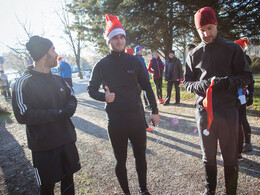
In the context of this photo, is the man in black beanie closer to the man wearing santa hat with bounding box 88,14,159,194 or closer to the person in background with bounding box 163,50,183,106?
the man wearing santa hat with bounding box 88,14,159,194

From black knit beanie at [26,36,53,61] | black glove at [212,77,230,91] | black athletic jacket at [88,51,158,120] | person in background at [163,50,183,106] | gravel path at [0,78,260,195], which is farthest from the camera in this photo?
person in background at [163,50,183,106]

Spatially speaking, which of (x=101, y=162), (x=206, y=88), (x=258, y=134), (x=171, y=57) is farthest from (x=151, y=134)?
(x=171, y=57)

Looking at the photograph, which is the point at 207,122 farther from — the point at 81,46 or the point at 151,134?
the point at 81,46

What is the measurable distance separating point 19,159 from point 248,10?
1052 cm

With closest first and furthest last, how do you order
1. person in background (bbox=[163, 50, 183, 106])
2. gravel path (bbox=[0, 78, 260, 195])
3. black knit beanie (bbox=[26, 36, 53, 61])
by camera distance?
1. black knit beanie (bbox=[26, 36, 53, 61])
2. gravel path (bbox=[0, 78, 260, 195])
3. person in background (bbox=[163, 50, 183, 106])

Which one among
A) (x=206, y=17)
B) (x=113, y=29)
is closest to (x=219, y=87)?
(x=206, y=17)

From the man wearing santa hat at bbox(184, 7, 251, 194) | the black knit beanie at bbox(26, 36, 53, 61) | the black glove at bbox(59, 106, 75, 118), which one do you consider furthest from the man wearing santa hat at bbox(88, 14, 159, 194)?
the man wearing santa hat at bbox(184, 7, 251, 194)

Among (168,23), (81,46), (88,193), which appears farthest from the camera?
(81,46)

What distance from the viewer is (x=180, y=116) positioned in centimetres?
555

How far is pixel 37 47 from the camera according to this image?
5.97 ft

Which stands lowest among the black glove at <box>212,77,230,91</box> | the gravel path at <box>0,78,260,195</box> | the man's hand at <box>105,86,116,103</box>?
the gravel path at <box>0,78,260,195</box>

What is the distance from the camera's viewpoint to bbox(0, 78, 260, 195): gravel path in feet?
8.29

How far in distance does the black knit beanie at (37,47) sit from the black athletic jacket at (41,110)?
19 cm

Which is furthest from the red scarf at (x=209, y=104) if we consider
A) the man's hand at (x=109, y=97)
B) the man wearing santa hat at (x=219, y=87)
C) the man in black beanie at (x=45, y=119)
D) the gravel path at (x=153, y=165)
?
the man in black beanie at (x=45, y=119)
